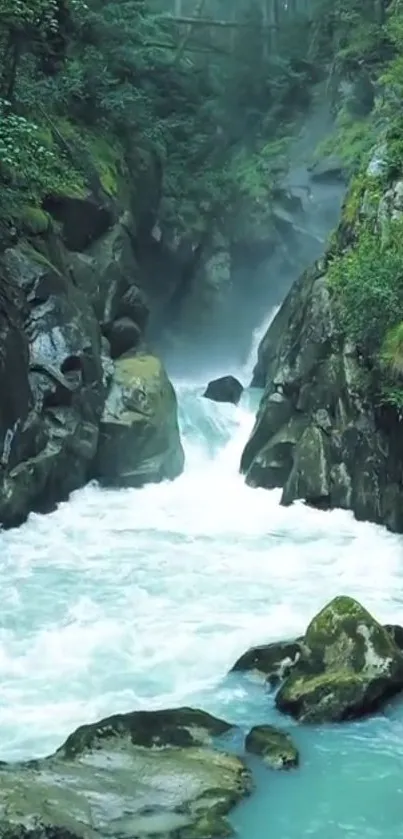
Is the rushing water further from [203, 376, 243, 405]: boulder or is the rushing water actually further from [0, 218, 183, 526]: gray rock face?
[203, 376, 243, 405]: boulder

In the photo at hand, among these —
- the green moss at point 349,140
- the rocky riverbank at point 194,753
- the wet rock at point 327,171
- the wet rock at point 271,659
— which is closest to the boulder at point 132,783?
the rocky riverbank at point 194,753

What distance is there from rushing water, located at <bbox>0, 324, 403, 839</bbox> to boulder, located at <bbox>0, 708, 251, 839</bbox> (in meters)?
0.33

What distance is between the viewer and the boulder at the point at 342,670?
8953 millimetres

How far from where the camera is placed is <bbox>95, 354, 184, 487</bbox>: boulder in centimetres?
1839

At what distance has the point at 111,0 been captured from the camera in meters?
24.8

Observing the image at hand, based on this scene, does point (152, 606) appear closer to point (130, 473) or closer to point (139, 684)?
point (139, 684)

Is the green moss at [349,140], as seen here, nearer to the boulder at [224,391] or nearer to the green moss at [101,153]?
the green moss at [101,153]

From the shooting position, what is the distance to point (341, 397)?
655 inches

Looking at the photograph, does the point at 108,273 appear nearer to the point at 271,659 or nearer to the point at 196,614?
the point at 196,614

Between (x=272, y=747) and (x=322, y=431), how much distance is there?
934 centimetres

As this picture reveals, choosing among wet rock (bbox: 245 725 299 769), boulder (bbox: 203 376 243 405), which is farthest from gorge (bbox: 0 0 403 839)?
boulder (bbox: 203 376 243 405)

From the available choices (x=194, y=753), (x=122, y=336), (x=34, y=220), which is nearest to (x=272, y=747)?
(x=194, y=753)

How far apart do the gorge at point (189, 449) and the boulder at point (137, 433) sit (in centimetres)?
6

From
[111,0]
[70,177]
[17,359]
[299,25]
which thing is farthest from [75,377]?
[299,25]
